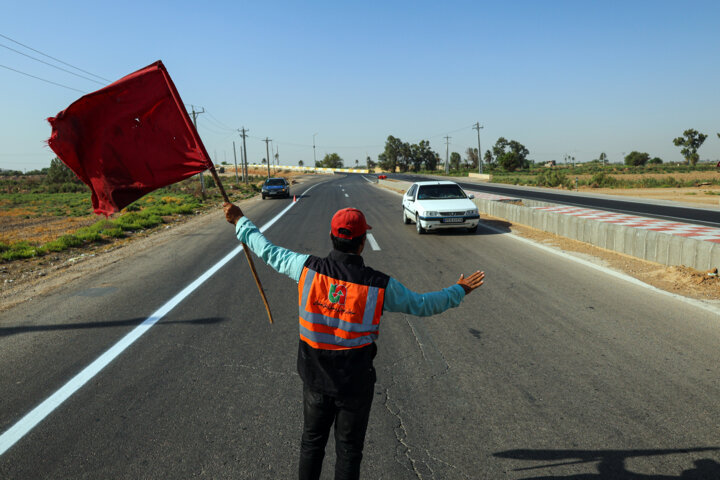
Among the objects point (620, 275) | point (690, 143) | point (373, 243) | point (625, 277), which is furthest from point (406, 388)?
point (690, 143)

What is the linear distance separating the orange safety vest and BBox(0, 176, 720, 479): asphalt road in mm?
1098

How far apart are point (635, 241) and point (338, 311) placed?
9.39 metres

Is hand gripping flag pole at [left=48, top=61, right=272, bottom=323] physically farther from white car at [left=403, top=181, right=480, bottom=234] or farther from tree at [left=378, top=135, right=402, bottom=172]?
tree at [left=378, top=135, right=402, bottom=172]

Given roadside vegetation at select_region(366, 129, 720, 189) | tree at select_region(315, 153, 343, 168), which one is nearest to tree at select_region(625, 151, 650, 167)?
roadside vegetation at select_region(366, 129, 720, 189)

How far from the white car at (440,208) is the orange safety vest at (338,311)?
11.1m

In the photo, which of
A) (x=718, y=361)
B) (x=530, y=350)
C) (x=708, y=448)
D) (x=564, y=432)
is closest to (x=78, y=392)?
(x=564, y=432)

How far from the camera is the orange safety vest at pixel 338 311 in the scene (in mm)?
2234

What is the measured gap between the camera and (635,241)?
31.2ft

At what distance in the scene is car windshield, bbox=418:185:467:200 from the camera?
14.7 meters

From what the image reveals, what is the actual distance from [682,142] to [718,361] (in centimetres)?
10431

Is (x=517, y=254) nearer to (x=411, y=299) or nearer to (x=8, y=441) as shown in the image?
(x=411, y=299)

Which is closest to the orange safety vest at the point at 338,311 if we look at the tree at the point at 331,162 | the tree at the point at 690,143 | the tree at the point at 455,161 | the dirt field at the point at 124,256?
the dirt field at the point at 124,256

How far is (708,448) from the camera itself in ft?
9.88

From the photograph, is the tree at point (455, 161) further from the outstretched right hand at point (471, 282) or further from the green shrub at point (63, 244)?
the outstretched right hand at point (471, 282)
